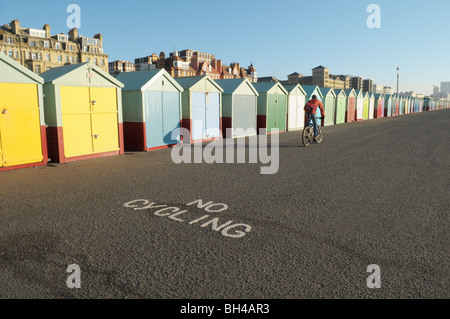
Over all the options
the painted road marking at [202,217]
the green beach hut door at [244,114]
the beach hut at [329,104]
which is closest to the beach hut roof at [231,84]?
the green beach hut door at [244,114]

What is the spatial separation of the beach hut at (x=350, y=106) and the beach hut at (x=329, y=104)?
3.82 m

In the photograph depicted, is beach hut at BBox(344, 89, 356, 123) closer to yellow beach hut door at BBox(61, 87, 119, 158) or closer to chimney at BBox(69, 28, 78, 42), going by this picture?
yellow beach hut door at BBox(61, 87, 119, 158)

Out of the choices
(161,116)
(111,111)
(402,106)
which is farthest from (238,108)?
(402,106)

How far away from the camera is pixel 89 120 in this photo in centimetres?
1135

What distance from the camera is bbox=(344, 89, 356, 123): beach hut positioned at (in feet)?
111

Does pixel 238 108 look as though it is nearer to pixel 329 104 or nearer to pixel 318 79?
pixel 329 104

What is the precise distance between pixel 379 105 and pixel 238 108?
3274 centimetres

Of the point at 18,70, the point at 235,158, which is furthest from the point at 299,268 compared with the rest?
the point at 18,70

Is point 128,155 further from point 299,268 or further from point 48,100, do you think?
point 299,268

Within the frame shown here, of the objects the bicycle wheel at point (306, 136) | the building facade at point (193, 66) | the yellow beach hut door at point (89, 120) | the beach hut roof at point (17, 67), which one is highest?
the building facade at point (193, 66)

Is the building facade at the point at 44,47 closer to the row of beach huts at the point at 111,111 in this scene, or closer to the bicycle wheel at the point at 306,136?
the row of beach huts at the point at 111,111

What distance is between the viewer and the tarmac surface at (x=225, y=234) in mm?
3445
